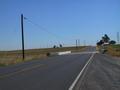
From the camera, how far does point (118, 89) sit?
13094 millimetres

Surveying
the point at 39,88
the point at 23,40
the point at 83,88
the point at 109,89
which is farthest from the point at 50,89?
the point at 23,40

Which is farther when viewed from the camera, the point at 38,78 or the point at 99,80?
the point at 38,78

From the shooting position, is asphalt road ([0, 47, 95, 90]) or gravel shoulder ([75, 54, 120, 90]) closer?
gravel shoulder ([75, 54, 120, 90])

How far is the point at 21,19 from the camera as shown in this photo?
57844 millimetres

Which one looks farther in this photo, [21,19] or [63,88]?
[21,19]

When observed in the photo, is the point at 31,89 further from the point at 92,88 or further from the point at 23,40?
the point at 23,40

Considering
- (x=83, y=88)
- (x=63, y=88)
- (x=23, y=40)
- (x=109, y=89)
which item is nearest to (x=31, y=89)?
(x=63, y=88)

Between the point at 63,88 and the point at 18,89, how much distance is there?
1.80 m

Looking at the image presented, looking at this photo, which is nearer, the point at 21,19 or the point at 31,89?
the point at 31,89

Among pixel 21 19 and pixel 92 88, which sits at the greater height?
pixel 21 19

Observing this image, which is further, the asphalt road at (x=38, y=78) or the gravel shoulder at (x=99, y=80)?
the asphalt road at (x=38, y=78)

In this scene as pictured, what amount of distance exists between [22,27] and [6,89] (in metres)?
44.0

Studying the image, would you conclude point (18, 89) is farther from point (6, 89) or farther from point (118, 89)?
point (118, 89)

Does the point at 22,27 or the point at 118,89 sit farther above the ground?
the point at 22,27
